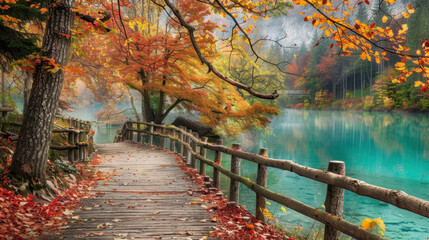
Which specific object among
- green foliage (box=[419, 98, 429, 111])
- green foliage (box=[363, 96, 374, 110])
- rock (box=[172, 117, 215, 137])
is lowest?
rock (box=[172, 117, 215, 137])

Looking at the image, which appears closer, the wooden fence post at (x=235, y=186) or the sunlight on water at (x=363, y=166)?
the wooden fence post at (x=235, y=186)

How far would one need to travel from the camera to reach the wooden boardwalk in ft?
15.4

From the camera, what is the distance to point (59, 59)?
5.93m

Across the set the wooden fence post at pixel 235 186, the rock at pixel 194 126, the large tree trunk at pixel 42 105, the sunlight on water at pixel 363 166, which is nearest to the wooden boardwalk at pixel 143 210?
the wooden fence post at pixel 235 186

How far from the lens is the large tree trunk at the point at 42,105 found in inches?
228

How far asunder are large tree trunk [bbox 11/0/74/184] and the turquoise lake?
16.5 feet

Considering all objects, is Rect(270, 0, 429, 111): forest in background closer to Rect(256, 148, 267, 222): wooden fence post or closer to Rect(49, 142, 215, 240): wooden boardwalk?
Rect(49, 142, 215, 240): wooden boardwalk

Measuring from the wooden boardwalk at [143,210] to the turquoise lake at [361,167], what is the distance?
2.11 meters

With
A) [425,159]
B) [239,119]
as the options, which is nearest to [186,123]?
[239,119]

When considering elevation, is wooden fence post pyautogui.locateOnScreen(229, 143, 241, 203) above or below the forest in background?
below

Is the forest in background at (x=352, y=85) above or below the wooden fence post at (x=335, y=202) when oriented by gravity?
above

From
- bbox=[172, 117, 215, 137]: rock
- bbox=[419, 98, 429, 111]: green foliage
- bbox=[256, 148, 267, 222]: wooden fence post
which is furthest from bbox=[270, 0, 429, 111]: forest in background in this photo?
bbox=[256, 148, 267, 222]: wooden fence post

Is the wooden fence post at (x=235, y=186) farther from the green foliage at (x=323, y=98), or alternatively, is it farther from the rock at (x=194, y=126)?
the green foliage at (x=323, y=98)

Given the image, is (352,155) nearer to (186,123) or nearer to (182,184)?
(186,123)
